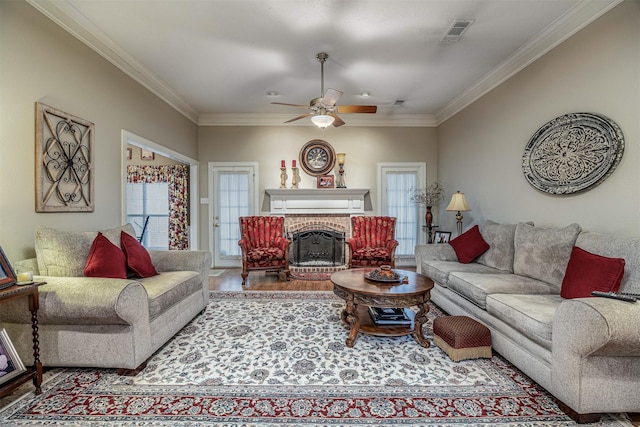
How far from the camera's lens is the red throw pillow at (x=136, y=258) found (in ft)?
9.14

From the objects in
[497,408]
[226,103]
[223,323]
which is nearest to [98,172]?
[223,323]

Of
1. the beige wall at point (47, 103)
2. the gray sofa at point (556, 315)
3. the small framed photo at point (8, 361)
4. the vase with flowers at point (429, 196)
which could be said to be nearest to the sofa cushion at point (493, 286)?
the gray sofa at point (556, 315)

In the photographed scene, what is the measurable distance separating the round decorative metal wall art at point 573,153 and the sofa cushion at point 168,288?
3.78m

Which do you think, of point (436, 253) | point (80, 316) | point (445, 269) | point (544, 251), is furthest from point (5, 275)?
point (544, 251)

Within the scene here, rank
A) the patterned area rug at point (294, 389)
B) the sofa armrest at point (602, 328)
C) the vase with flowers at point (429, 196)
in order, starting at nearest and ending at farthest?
the sofa armrest at point (602, 328) → the patterned area rug at point (294, 389) → the vase with flowers at point (429, 196)

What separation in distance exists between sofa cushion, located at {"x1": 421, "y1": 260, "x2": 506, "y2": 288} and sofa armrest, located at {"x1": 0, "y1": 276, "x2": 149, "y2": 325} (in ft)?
9.61

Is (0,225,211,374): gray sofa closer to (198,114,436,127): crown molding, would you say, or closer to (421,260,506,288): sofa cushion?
(421,260,506,288): sofa cushion

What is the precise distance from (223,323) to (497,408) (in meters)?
2.41

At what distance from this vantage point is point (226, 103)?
5.12 meters

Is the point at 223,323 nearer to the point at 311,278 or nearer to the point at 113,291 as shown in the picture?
the point at 113,291

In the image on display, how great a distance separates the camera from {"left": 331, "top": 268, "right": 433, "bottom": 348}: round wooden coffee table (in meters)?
2.42

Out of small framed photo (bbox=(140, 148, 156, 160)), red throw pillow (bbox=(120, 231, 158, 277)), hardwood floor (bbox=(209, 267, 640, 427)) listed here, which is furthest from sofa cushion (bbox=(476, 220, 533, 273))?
small framed photo (bbox=(140, 148, 156, 160))

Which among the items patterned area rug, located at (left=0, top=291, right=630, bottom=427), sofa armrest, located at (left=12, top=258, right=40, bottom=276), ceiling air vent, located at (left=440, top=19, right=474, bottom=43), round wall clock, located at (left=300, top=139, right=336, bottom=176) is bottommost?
patterned area rug, located at (left=0, top=291, right=630, bottom=427)

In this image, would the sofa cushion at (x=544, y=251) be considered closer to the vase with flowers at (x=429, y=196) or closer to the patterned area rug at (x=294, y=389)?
the patterned area rug at (x=294, y=389)
